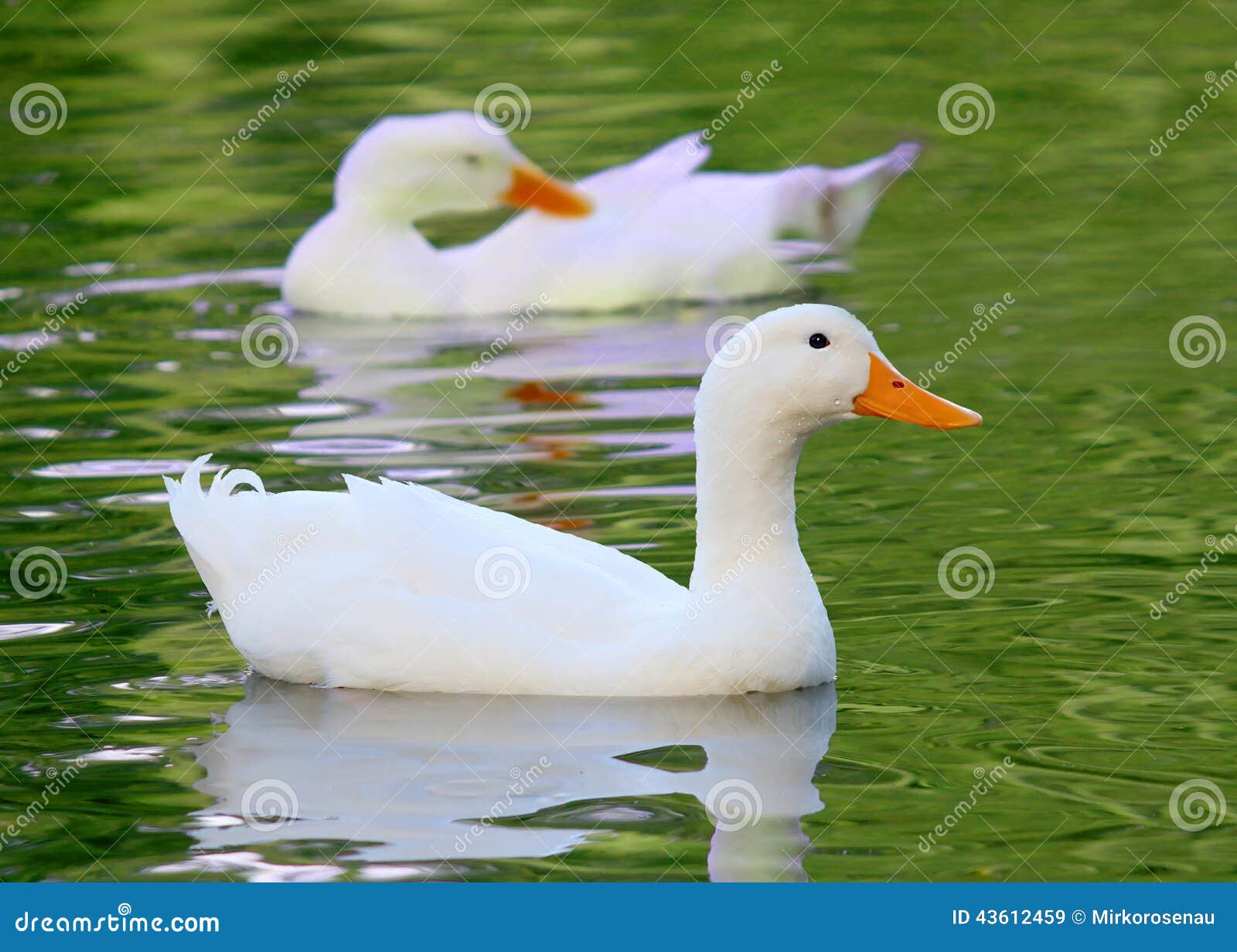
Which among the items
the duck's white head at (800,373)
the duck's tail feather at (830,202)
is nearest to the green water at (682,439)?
the duck's tail feather at (830,202)

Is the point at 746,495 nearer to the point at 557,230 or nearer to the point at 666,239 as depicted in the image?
the point at 666,239

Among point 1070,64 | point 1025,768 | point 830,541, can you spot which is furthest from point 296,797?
point 1070,64

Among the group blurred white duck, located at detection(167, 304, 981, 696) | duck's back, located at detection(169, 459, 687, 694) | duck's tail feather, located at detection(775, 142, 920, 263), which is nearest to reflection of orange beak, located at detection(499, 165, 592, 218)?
duck's tail feather, located at detection(775, 142, 920, 263)

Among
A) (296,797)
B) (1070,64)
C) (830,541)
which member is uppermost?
(1070,64)

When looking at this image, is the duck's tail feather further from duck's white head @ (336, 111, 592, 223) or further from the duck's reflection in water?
the duck's reflection in water

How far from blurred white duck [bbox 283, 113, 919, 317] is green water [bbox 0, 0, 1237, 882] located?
0.98ft

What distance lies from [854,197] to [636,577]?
5995 mm

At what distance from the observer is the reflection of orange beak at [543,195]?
12766mm

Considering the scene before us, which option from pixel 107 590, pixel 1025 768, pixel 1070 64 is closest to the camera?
pixel 1025 768

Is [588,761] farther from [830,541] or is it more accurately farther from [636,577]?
[830,541]

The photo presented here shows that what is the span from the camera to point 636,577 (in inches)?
289

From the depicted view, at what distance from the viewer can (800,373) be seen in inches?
275

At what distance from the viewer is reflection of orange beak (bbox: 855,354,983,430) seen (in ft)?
23.2

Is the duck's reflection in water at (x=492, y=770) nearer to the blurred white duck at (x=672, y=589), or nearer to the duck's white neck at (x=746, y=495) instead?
the blurred white duck at (x=672, y=589)
